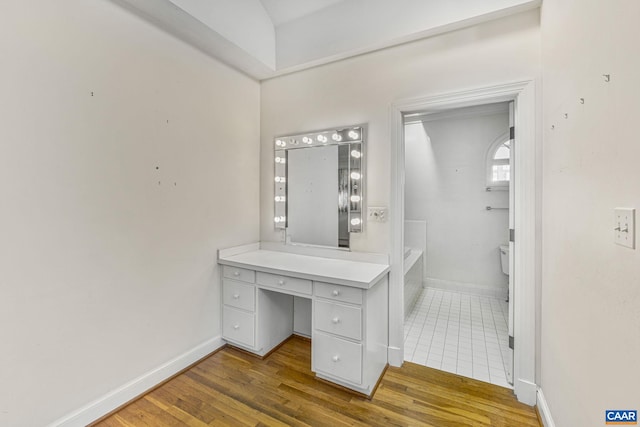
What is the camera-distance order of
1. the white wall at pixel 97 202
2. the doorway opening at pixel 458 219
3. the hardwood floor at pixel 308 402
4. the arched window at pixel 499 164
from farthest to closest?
the arched window at pixel 499 164, the doorway opening at pixel 458 219, the hardwood floor at pixel 308 402, the white wall at pixel 97 202

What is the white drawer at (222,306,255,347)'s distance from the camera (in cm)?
234

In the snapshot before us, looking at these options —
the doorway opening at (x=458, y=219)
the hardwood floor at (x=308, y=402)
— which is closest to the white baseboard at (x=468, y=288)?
the doorway opening at (x=458, y=219)

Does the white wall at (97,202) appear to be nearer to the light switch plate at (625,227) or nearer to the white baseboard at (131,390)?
the white baseboard at (131,390)

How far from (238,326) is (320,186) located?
4.67 feet

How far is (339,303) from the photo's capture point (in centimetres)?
192

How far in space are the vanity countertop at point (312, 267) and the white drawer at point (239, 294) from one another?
0.57 feet

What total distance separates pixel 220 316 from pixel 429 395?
1766 mm

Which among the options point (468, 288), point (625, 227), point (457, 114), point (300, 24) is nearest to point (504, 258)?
point (468, 288)

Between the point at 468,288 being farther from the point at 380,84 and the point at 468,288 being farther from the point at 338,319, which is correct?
the point at 380,84

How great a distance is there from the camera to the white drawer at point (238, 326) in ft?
7.67

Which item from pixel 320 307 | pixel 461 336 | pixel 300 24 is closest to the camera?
pixel 320 307

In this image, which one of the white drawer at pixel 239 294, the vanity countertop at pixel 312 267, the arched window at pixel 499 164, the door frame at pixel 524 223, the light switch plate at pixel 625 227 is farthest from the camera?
the arched window at pixel 499 164

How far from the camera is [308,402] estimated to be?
72.4 inches

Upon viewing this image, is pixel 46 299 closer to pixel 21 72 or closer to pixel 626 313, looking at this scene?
pixel 21 72
